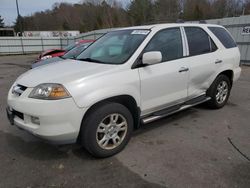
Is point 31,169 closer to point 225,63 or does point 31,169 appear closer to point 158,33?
point 158,33

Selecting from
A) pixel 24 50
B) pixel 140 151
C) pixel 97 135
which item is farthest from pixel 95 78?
pixel 24 50

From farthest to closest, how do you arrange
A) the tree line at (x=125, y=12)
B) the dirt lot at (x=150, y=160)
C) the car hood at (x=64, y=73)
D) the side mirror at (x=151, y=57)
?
the tree line at (x=125, y=12)
the side mirror at (x=151, y=57)
the car hood at (x=64, y=73)
the dirt lot at (x=150, y=160)

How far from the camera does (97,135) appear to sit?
10.5 ft

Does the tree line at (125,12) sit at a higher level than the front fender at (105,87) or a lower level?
higher

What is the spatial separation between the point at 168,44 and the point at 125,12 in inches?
2106

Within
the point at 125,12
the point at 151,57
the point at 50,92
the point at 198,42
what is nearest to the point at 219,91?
the point at 198,42

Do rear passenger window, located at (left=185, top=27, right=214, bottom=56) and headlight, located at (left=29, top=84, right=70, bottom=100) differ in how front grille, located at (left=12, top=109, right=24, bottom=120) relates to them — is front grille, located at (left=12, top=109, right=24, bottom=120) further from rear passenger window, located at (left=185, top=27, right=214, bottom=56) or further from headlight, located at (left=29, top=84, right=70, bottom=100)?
rear passenger window, located at (left=185, top=27, right=214, bottom=56)

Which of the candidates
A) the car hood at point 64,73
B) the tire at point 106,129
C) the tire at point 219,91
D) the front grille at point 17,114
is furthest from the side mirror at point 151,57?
the tire at point 219,91

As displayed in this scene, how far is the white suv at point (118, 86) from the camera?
2.91 meters

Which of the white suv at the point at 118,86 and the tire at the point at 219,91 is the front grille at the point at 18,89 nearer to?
the white suv at the point at 118,86

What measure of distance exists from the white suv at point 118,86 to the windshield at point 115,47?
0.02m

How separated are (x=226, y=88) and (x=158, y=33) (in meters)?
2.33

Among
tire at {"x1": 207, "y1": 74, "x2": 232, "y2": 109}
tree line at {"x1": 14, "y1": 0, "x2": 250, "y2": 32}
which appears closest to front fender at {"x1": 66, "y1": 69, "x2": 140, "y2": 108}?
tire at {"x1": 207, "y1": 74, "x2": 232, "y2": 109}

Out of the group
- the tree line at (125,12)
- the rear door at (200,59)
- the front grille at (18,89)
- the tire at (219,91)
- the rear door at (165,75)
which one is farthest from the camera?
the tree line at (125,12)
